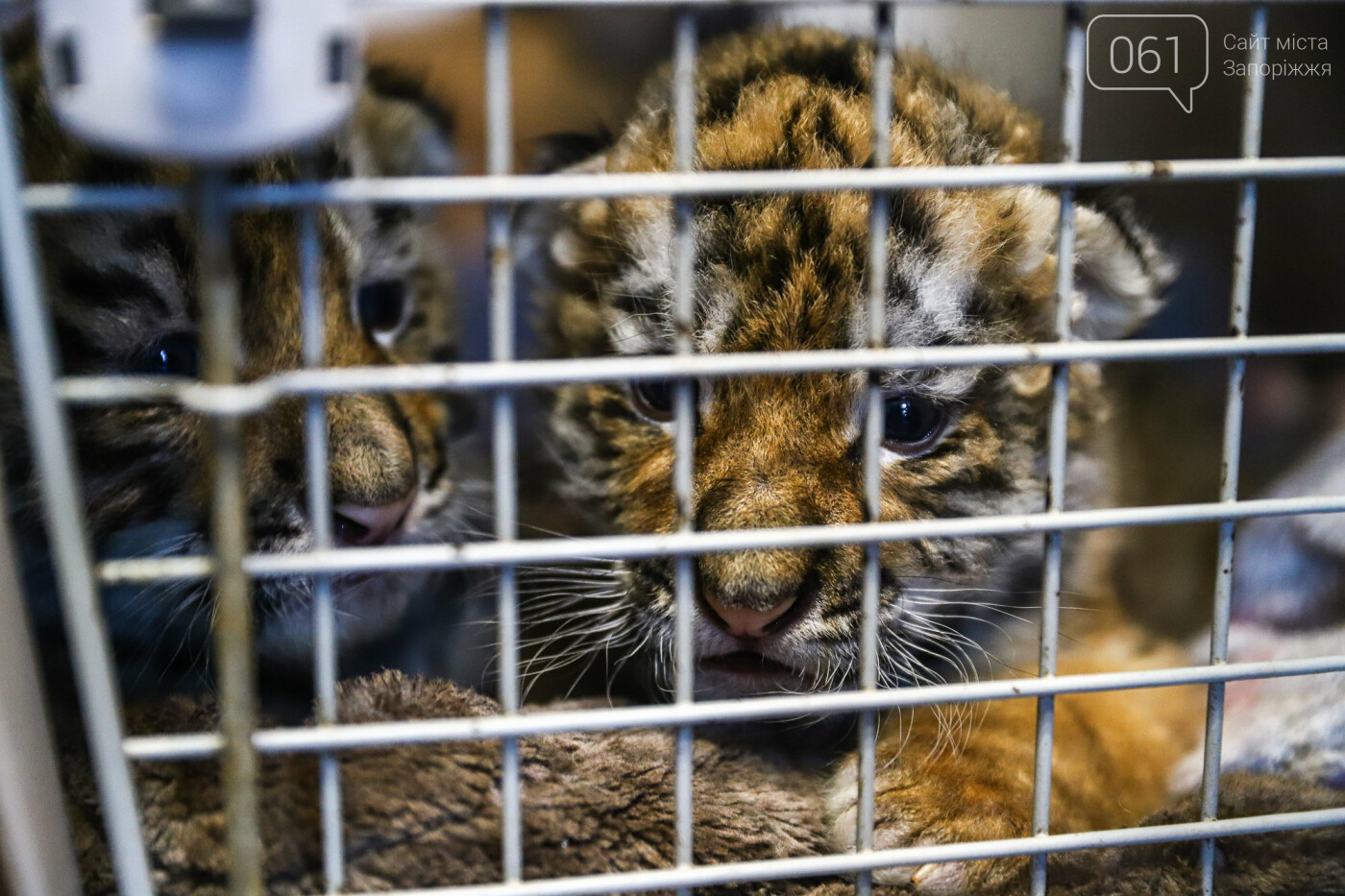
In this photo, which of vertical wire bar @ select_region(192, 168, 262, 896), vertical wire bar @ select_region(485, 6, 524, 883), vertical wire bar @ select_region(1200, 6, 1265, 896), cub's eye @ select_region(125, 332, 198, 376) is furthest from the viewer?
cub's eye @ select_region(125, 332, 198, 376)

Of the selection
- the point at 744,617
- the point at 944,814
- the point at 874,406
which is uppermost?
the point at 874,406

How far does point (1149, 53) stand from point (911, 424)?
66cm

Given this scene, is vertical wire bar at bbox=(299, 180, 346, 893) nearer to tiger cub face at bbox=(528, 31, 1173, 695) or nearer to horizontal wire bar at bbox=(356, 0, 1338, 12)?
horizontal wire bar at bbox=(356, 0, 1338, 12)

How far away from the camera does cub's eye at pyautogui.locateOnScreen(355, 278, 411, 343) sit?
163 cm

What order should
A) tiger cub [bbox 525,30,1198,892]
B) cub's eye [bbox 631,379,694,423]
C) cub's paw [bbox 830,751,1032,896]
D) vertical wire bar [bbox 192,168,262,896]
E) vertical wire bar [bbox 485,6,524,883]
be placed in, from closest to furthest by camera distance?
vertical wire bar [bbox 192,168,262,896]
vertical wire bar [bbox 485,6,524,883]
cub's paw [bbox 830,751,1032,896]
tiger cub [bbox 525,30,1198,892]
cub's eye [bbox 631,379,694,423]

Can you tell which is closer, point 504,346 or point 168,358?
point 504,346

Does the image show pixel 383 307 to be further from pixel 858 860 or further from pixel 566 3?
pixel 858 860

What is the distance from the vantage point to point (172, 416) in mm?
1307

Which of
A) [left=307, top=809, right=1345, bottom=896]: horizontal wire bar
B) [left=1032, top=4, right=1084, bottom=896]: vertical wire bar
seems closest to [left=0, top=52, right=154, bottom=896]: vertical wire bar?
[left=307, top=809, right=1345, bottom=896]: horizontal wire bar

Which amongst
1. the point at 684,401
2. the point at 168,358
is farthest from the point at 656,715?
the point at 168,358

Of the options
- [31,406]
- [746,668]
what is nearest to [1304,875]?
[746,668]

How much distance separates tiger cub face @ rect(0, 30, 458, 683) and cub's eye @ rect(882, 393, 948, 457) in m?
0.67

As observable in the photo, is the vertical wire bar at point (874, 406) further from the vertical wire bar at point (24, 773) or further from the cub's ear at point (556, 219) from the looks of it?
the cub's ear at point (556, 219)

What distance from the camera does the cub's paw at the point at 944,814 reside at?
107 centimetres
